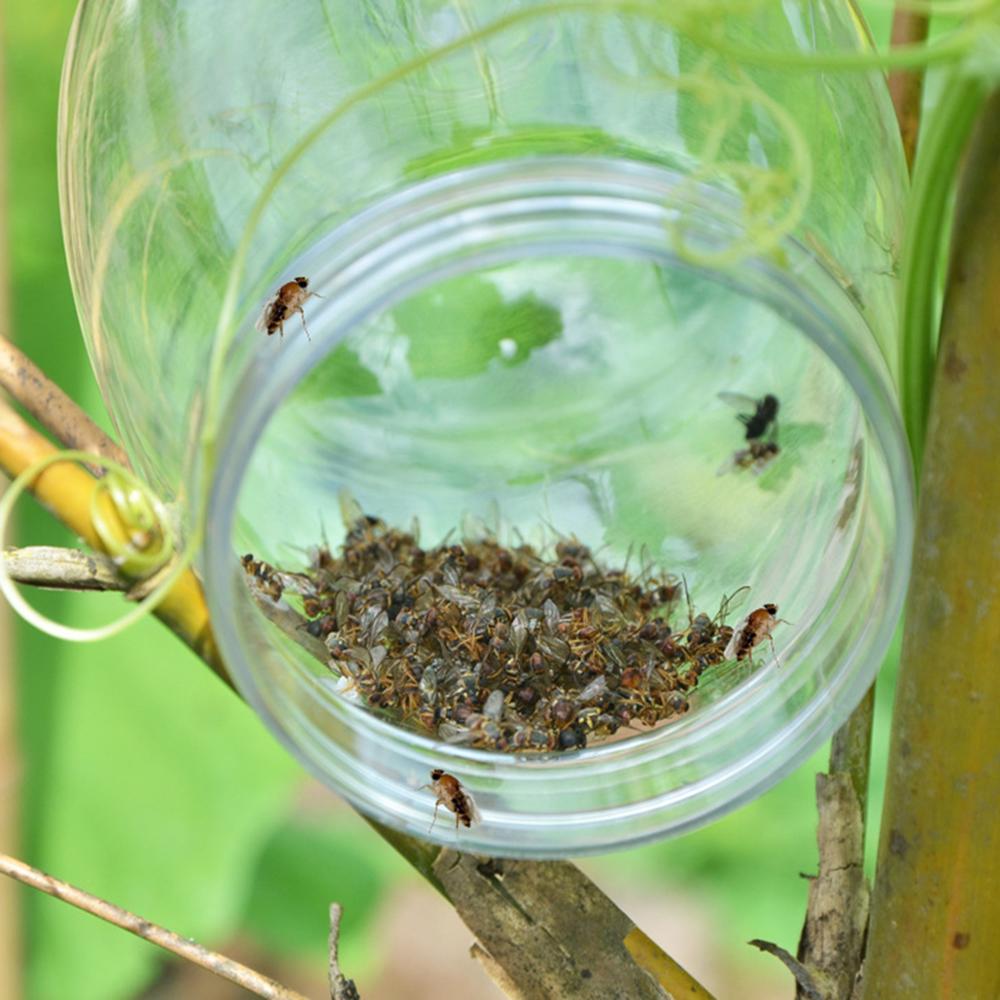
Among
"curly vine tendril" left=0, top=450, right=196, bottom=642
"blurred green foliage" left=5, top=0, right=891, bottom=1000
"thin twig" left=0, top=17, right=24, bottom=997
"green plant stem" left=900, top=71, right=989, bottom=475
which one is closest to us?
"green plant stem" left=900, top=71, right=989, bottom=475

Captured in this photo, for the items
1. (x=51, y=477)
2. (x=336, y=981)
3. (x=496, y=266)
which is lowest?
(x=336, y=981)

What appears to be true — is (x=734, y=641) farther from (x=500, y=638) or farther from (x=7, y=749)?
(x=7, y=749)

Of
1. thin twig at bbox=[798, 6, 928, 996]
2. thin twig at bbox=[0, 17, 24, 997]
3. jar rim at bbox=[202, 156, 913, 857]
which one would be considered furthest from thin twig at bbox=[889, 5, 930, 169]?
thin twig at bbox=[0, 17, 24, 997]

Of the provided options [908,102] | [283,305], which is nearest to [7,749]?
[283,305]

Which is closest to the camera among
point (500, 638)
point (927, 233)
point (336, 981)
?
point (927, 233)

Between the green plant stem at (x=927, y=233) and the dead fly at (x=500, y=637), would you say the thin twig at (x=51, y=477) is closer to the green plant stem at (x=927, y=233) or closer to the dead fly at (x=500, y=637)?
the dead fly at (x=500, y=637)

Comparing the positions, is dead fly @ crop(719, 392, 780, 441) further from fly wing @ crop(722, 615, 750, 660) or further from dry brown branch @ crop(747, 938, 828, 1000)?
dry brown branch @ crop(747, 938, 828, 1000)

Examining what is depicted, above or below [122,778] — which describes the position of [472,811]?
below

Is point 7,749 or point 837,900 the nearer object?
point 837,900
